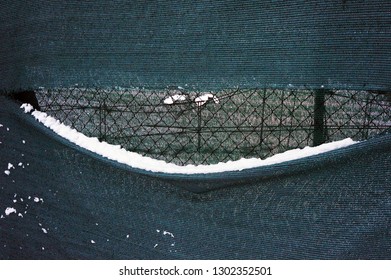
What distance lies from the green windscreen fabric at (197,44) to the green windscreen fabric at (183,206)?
0.59 ft

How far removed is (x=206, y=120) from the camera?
50.1 inches

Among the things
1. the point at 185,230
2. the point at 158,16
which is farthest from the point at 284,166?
the point at 158,16

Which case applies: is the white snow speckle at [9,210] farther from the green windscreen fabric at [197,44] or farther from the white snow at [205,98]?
the white snow at [205,98]

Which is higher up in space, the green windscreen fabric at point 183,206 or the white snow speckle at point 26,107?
the white snow speckle at point 26,107

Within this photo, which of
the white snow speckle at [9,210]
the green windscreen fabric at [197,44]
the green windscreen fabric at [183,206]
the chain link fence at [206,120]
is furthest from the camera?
the white snow speckle at [9,210]

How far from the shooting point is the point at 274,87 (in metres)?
0.99

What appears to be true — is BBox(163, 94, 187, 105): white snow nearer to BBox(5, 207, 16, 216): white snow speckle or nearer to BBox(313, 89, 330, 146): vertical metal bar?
BBox(313, 89, 330, 146): vertical metal bar

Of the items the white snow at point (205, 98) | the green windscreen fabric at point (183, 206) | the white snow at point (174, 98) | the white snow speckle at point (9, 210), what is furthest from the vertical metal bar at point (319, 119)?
the white snow speckle at point (9, 210)

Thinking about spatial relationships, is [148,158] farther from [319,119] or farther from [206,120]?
[319,119]

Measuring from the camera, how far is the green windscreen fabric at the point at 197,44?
95cm

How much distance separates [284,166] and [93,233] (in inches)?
24.2

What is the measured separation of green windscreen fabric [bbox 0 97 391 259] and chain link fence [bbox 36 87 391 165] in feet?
0.40

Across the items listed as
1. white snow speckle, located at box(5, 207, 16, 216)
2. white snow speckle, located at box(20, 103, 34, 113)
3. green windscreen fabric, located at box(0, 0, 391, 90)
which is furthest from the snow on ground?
white snow speckle, located at box(5, 207, 16, 216)

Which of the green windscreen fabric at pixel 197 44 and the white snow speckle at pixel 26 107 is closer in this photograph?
the green windscreen fabric at pixel 197 44
